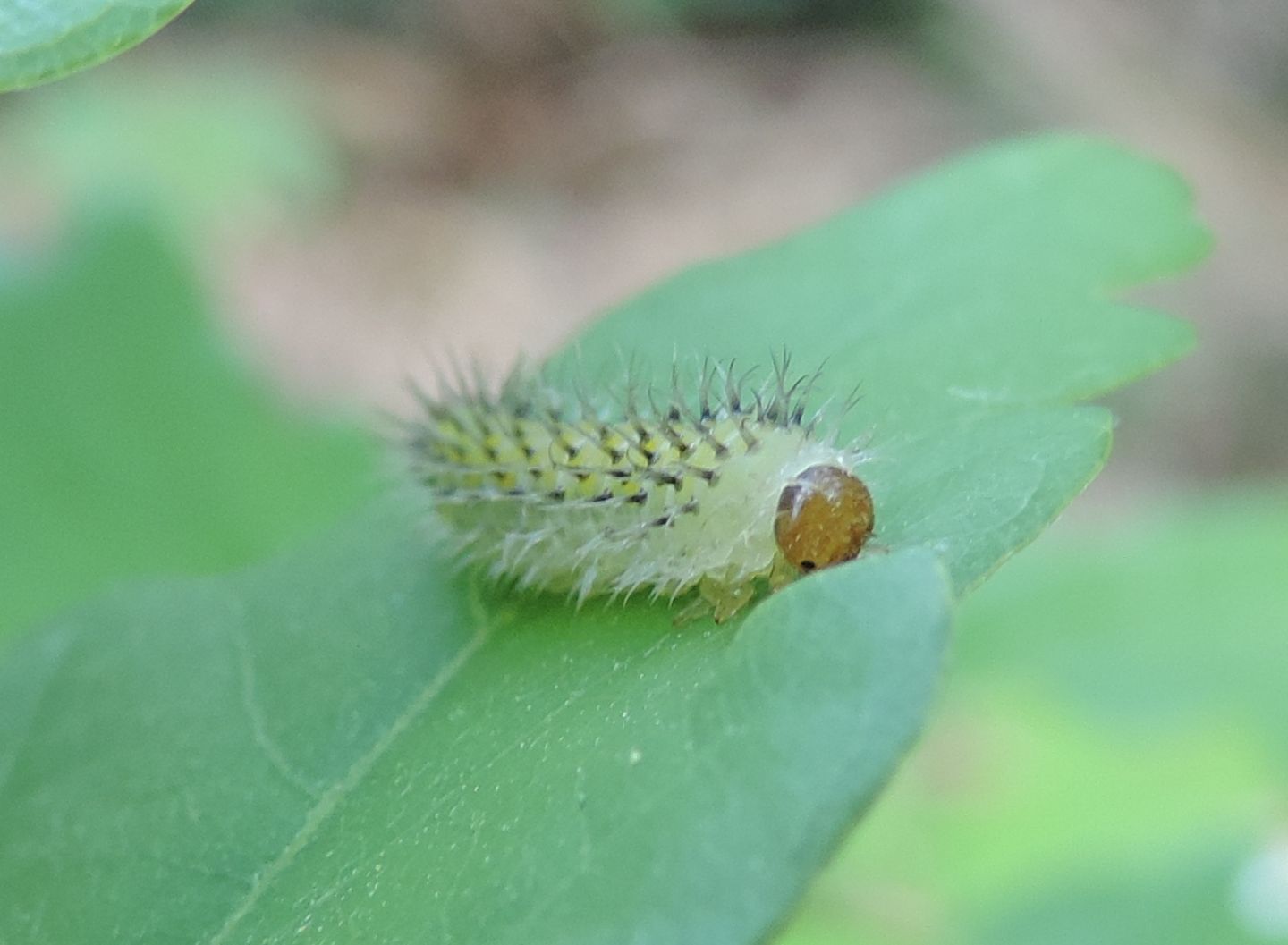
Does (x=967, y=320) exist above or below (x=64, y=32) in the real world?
below

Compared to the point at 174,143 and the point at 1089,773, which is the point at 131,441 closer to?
the point at 1089,773

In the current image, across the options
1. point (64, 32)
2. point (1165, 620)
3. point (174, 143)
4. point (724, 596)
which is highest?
point (174, 143)

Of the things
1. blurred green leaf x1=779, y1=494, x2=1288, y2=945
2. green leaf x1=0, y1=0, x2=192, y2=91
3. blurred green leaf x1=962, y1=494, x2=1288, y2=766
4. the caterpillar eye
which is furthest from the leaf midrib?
blurred green leaf x1=962, y1=494, x2=1288, y2=766

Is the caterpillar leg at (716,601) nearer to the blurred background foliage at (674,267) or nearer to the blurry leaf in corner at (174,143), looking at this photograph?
the blurred background foliage at (674,267)

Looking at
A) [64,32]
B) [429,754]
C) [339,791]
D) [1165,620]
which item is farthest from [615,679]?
[1165,620]

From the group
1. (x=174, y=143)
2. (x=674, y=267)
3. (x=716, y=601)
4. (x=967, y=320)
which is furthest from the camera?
(x=674, y=267)

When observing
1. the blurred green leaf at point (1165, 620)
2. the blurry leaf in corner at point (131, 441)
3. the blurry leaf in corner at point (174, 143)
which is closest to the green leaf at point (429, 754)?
the blurry leaf in corner at point (131, 441)
